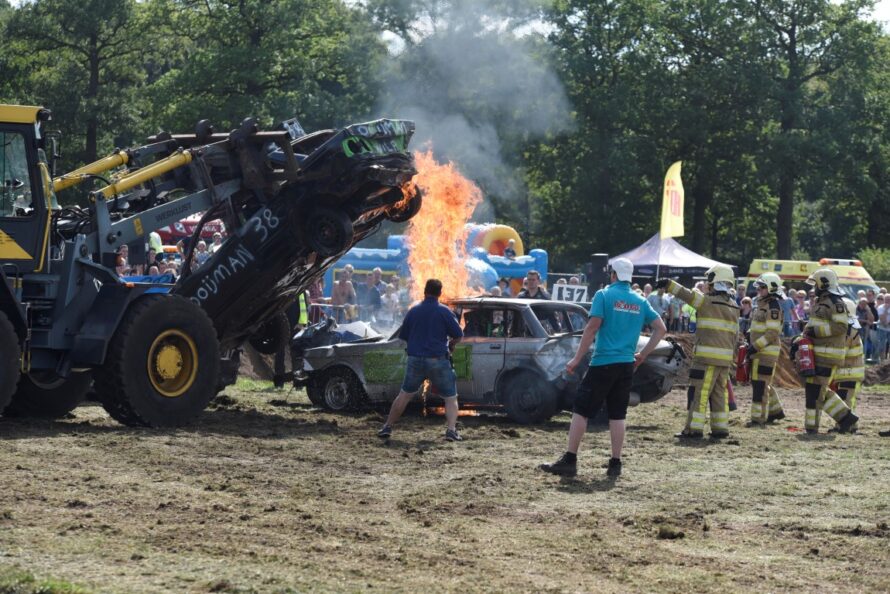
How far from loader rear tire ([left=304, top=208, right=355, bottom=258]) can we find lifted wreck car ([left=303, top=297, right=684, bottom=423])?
224 centimetres

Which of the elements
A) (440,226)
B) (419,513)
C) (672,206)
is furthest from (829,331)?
(672,206)

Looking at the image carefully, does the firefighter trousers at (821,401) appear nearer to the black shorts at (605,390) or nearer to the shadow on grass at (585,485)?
the black shorts at (605,390)

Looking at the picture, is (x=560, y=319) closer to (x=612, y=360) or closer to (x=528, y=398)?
(x=528, y=398)

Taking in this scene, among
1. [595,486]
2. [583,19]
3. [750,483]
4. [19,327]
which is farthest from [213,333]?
[583,19]

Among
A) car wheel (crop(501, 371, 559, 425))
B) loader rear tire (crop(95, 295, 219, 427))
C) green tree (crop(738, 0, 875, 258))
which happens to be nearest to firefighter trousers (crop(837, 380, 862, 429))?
car wheel (crop(501, 371, 559, 425))

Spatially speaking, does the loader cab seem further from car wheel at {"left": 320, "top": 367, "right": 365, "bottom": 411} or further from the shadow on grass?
the shadow on grass

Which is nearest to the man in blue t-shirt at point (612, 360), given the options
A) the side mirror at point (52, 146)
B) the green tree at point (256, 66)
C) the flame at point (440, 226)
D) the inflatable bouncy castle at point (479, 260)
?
the flame at point (440, 226)

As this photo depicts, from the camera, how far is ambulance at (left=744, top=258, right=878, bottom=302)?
33375mm

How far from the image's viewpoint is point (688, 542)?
8.65 m

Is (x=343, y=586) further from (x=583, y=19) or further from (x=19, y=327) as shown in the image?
(x=583, y=19)

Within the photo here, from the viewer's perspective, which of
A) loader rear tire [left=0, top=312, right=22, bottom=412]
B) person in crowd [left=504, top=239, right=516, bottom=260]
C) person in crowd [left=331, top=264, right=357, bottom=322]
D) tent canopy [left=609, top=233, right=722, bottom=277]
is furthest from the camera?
tent canopy [left=609, top=233, right=722, bottom=277]

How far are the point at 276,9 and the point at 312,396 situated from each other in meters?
31.2

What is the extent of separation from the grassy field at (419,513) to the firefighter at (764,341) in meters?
2.33

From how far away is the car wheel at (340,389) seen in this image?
1692 cm
